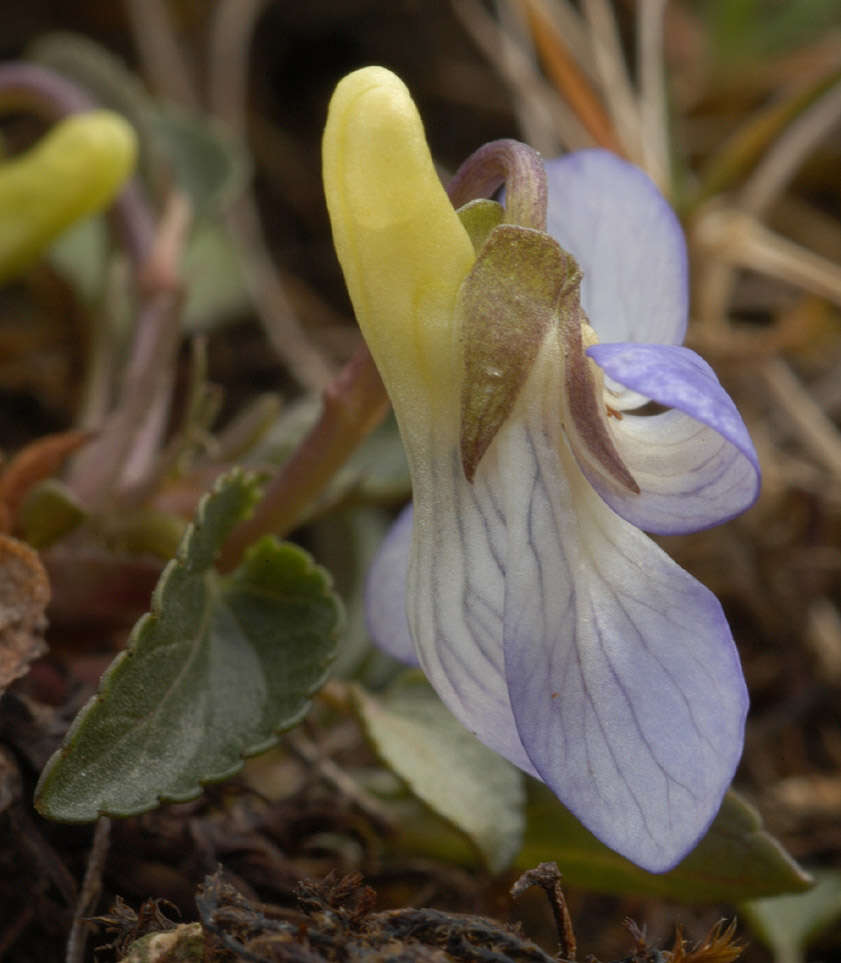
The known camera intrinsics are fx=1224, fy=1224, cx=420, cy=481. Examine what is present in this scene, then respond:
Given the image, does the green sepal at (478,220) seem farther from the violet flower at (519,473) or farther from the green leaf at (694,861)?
the green leaf at (694,861)

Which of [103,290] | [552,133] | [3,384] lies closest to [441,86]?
[552,133]

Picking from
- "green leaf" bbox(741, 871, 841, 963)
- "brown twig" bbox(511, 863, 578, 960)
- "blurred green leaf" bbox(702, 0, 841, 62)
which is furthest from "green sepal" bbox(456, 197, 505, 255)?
"blurred green leaf" bbox(702, 0, 841, 62)

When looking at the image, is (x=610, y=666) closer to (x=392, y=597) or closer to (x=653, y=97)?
(x=392, y=597)

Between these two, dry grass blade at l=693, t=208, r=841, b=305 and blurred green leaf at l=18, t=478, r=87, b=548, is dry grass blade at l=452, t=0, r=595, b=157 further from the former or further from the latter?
blurred green leaf at l=18, t=478, r=87, b=548

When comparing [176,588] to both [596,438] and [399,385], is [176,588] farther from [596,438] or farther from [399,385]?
[596,438]

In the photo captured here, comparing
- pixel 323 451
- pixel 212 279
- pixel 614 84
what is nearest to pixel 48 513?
pixel 323 451
